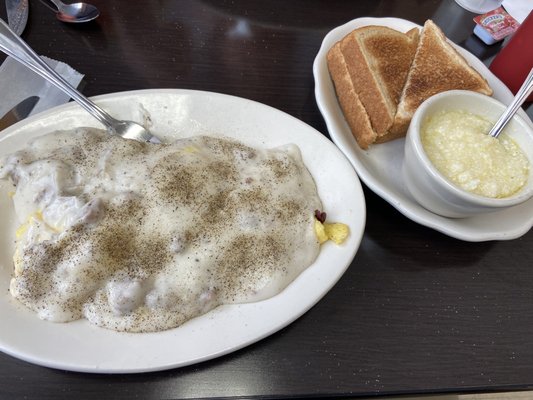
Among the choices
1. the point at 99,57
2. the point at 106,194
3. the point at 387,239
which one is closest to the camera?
the point at 106,194

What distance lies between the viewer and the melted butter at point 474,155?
1053 mm

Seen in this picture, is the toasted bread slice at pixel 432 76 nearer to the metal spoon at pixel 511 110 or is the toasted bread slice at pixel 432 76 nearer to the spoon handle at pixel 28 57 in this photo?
the metal spoon at pixel 511 110

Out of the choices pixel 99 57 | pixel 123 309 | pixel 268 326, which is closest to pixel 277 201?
pixel 268 326

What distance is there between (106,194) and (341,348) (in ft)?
2.14

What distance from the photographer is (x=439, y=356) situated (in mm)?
1013

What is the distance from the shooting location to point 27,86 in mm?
1286

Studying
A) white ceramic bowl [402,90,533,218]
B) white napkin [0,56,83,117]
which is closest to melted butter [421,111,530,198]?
white ceramic bowl [402,90,533,218]

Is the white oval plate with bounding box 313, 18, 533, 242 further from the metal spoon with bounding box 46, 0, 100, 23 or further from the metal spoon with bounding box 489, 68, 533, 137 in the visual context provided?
the metal spoon with bounding box 46, 0, 100, 23

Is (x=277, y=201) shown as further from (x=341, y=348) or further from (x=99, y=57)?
(x=99, y=57)

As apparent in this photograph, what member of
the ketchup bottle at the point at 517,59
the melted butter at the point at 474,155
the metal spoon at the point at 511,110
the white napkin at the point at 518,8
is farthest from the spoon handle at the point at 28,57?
the white napkin at the point at 518,8

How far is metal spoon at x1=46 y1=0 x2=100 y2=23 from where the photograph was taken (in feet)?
4.76

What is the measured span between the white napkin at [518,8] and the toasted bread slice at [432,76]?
22.8 inches

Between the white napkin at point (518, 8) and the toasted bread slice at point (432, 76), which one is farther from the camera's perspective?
the white napkin at point (518, 8)

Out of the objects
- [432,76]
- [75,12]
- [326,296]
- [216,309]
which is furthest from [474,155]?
[75,12]
